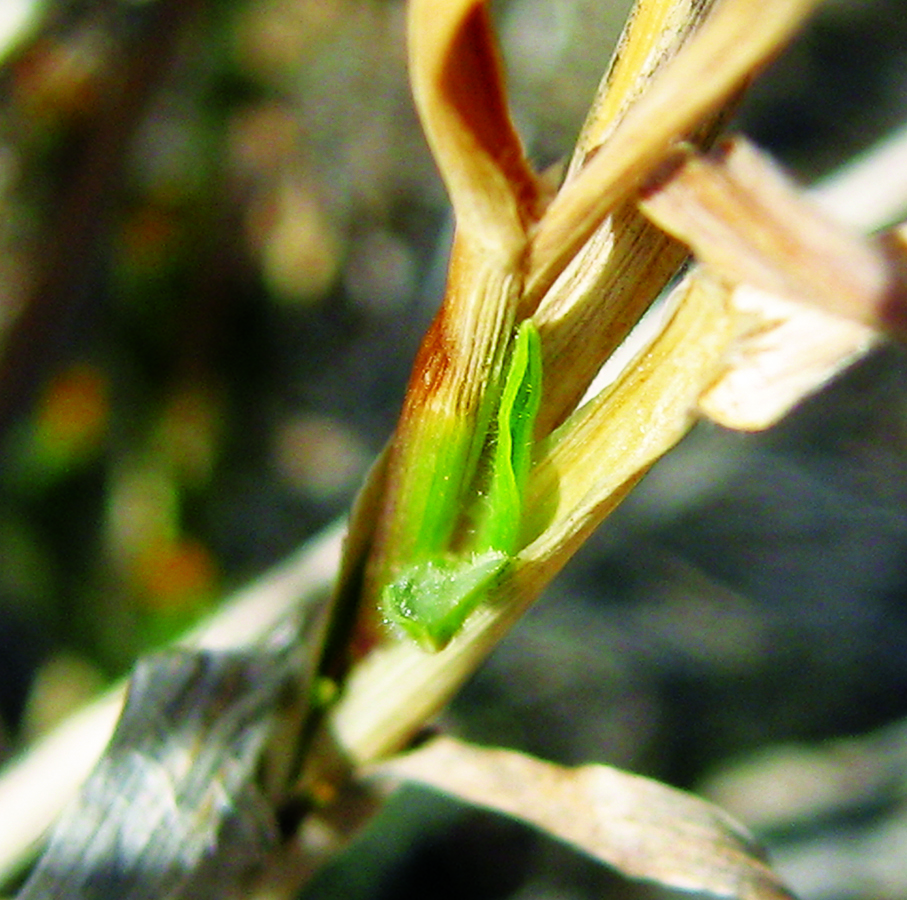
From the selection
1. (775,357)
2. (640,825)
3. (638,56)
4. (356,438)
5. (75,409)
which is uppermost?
(638,56)

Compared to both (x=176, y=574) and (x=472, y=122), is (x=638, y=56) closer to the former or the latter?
(x=472, y=122)

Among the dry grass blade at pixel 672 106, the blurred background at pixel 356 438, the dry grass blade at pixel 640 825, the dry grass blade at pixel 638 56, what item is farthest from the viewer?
the blurred background at pixel 356 438

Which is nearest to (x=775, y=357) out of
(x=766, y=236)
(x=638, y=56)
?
(x=766, y=236)

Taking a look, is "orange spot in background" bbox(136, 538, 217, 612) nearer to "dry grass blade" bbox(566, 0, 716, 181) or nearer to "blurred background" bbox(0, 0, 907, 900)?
"blurred background" bbox(0, 0, 907, 900)

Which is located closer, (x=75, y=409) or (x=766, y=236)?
(x=766, y=236)

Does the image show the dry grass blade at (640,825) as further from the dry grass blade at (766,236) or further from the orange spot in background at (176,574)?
the orange spot in background at (176,574)

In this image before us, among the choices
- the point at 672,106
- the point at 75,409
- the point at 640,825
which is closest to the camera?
the point at 672,106

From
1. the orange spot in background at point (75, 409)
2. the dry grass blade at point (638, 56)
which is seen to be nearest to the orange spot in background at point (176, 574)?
the orange spot in background at point (75, 409)

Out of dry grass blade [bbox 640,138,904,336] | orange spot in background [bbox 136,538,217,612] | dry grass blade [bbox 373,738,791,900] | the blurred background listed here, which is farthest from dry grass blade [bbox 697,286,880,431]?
orange spot in background [bbox 136,538,217,612]
